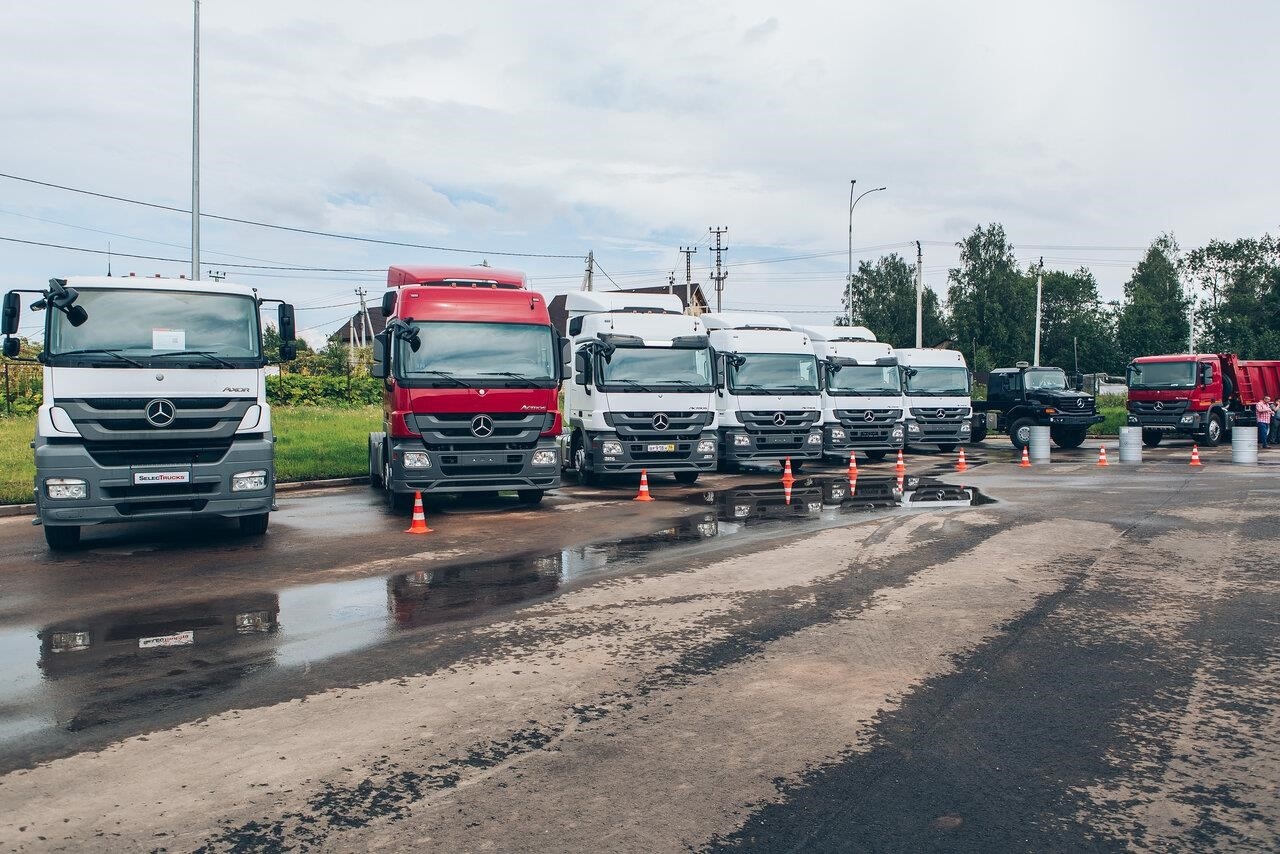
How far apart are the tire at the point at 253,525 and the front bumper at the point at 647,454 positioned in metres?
6.28

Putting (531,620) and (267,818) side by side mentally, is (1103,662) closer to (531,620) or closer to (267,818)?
(531,620)

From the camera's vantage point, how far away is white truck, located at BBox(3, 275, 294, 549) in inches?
410

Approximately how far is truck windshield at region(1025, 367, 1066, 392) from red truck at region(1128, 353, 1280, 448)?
8.38ft

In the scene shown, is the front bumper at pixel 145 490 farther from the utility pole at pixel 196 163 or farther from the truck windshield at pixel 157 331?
the utility pole at pixel 196 163

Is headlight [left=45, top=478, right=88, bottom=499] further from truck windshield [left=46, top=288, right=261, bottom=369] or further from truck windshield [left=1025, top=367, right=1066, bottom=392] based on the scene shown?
truck windshield [left=1025, top=367, right=1066, bottom=392]

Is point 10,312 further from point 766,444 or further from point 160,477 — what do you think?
point 766,444

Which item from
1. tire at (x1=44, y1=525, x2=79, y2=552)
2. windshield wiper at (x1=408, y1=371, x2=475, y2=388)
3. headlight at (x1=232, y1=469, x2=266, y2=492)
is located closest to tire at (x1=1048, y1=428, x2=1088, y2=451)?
windshield wiper at (x1=408, y1=371, x2=475, y2=388)

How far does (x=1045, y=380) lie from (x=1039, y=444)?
21.4 ft

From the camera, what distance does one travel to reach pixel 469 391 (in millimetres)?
13781

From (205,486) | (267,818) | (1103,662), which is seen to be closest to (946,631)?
(1103,662)

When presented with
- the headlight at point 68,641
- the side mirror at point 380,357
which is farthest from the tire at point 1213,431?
the headlight at point 68,641

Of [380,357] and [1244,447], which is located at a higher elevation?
[380,357]

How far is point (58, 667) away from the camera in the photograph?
21.4 feet

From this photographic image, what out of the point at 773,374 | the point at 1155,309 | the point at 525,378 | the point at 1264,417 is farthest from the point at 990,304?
the point at 525,378
